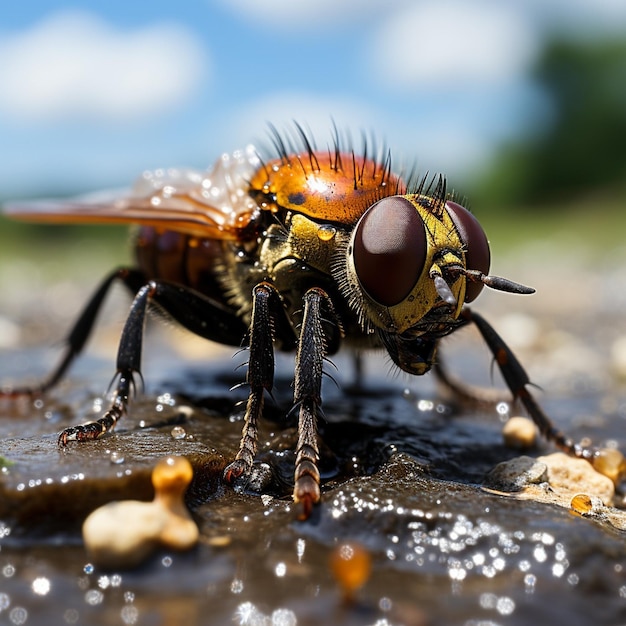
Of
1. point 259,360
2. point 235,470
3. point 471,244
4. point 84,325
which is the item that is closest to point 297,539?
point 235,470

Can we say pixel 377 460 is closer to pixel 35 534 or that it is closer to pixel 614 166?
pixel 35 534

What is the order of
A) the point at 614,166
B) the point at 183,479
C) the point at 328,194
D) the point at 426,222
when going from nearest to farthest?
the point at 183,479, the point at 426,222, the point at 328,194, the point at 614,166

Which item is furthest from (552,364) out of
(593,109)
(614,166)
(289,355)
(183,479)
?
(593,109)

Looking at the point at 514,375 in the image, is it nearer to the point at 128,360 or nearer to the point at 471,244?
the point at 471,244

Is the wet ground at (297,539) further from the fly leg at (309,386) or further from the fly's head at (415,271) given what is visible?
the fly's head at (415,271)

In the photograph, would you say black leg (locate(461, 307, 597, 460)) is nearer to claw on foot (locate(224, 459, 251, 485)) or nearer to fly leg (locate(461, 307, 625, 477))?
fly leg (locate(461, 307, 625, 477))

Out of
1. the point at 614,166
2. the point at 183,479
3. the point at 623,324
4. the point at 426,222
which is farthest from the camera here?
the point at 614,166

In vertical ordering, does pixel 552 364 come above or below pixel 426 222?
below
